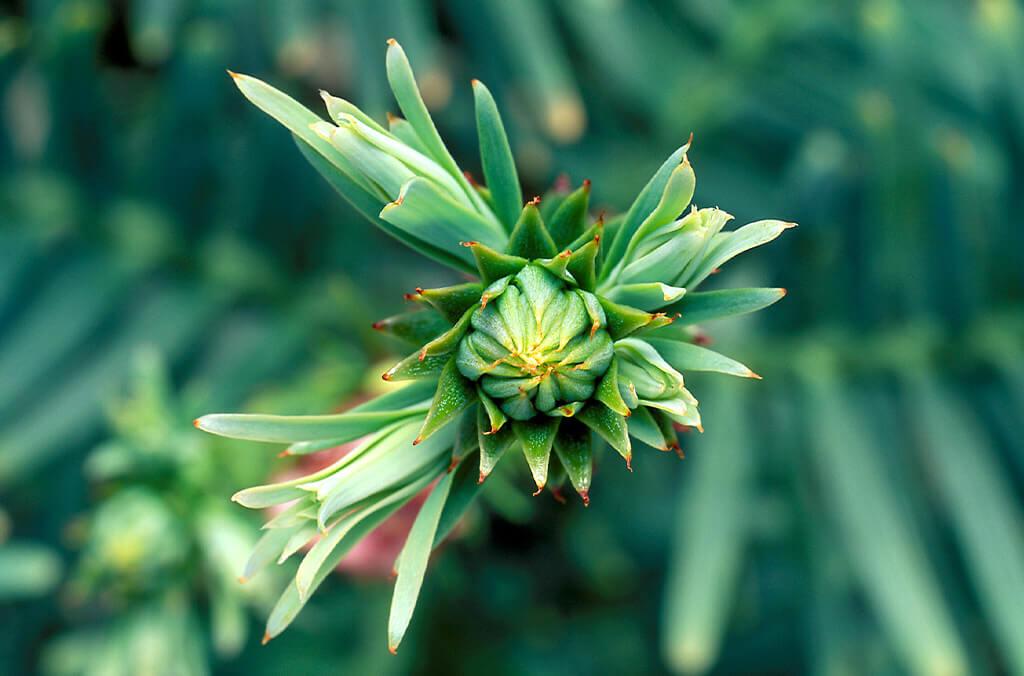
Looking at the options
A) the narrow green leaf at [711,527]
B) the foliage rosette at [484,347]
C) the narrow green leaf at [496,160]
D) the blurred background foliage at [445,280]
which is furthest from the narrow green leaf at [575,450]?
Result: the narrow green leaf at [711,527]

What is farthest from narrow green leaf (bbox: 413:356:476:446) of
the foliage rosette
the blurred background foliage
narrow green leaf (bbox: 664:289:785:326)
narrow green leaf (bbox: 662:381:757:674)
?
narrow green leaf (bbox: 662:381:757:674)

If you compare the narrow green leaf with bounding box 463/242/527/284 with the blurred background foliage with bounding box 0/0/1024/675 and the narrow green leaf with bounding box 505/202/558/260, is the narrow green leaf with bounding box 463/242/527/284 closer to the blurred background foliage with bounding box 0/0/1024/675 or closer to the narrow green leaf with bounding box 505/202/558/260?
the narrow green leaf with bounding box 505/202/558/260

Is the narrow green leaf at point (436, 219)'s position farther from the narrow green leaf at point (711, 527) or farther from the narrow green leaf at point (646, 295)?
the narrow green leaf at point (711, 527)

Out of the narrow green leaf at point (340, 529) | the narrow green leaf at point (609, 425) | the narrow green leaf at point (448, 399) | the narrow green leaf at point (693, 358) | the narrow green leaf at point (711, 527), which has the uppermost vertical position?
the narrow green leaf at point (693, 358)

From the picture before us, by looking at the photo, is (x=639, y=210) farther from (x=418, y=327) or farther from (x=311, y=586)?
(x=311, y=586)

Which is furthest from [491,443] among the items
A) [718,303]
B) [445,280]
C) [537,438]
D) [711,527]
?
[445,280]

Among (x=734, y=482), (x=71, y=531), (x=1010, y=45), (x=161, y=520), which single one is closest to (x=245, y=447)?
(x=161, y=520)
